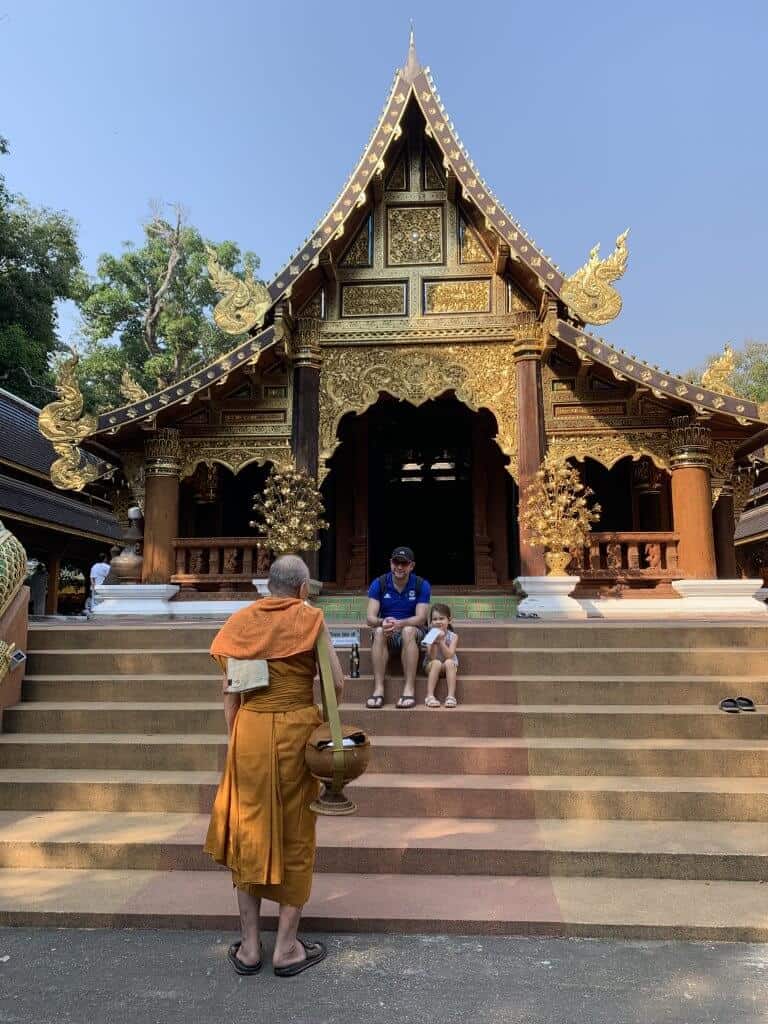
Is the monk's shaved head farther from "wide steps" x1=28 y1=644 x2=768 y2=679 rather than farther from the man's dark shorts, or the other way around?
"wide steps" x1=28 y1=644 x2=768 y2=679

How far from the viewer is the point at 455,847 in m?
3.67

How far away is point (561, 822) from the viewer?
4062mm

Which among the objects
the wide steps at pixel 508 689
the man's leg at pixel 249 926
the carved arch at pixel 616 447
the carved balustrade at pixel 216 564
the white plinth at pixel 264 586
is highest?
the carved arch at pixel 616 447

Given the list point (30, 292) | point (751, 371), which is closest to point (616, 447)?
point (30, 292)

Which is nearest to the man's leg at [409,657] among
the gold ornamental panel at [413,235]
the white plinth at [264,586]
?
the white plinth at [264,586]

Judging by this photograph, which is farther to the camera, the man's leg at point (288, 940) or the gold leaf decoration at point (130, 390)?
the gold leaf decoration at point (130, 390)

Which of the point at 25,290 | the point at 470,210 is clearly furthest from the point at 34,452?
the point at 470,210

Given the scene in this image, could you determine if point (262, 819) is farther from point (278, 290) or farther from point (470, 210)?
point (470, 210)

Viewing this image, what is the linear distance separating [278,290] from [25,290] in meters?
16.6

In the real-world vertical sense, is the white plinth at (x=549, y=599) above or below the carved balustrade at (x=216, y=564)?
below

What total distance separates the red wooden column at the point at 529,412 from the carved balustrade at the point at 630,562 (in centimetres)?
77

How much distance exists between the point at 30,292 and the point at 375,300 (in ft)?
54.5

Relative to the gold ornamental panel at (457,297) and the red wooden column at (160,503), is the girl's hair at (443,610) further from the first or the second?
the gold ornamental panel at (457,297)

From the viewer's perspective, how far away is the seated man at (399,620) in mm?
5117
